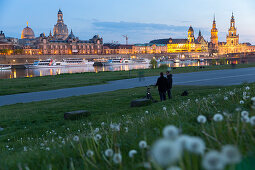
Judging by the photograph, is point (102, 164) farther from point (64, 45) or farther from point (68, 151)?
point (64, 45)

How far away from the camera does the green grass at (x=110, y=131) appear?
2197mm

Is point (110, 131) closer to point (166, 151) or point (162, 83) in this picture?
point (166, 151)

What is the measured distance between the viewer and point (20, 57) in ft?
433

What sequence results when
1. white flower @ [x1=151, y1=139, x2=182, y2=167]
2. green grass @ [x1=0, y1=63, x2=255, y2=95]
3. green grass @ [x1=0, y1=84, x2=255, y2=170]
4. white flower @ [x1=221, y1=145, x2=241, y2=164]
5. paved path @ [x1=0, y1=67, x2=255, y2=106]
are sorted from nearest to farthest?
white flower @ [x1=151, y1=139, x2=182, y2=167] < white flower @ [x1=221, y1=145, x2=241, y2=164] < green grass @ [x1=0, y1=84, x2=255, y2=170] < paved path @ [x1=0, y1=67, x2=255, y2=106] < green grass @ [x1=0, y1=63, x2=255, y2=95]

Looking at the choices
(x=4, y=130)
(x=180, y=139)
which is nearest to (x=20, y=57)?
(x=4, y=130)

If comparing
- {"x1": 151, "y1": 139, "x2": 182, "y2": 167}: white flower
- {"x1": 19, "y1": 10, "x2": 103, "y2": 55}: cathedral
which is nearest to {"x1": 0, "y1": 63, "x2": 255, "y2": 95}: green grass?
{"x1": 151, "y1": 139, "x2": 182, "y2": 167}: white flower

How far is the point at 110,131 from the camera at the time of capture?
4031 mm

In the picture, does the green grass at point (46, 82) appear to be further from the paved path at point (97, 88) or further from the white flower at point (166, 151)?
the white flower at point (166, 151)

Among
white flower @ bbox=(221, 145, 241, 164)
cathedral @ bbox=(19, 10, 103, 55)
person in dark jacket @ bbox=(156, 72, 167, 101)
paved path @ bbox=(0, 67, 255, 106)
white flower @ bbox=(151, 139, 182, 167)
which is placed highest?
cathedral @ bbox=(19, 10, 103, 55)

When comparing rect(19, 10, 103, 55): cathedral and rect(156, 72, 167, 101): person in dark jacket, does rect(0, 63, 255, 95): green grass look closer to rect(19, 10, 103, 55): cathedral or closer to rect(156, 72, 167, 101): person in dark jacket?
rect(156, 72, 167, 101): person in dark jacket

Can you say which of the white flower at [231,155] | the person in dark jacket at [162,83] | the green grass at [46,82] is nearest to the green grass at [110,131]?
the white flower at [231,155]

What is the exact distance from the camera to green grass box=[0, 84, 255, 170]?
2197 millimetres

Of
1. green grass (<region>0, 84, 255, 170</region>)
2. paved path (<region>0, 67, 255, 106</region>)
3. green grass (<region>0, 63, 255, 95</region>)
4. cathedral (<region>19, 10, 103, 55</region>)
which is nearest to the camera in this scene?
green grass (<region>0, 84, 255, 170</region>)

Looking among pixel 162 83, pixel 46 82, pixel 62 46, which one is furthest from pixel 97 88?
pixel 62 46
